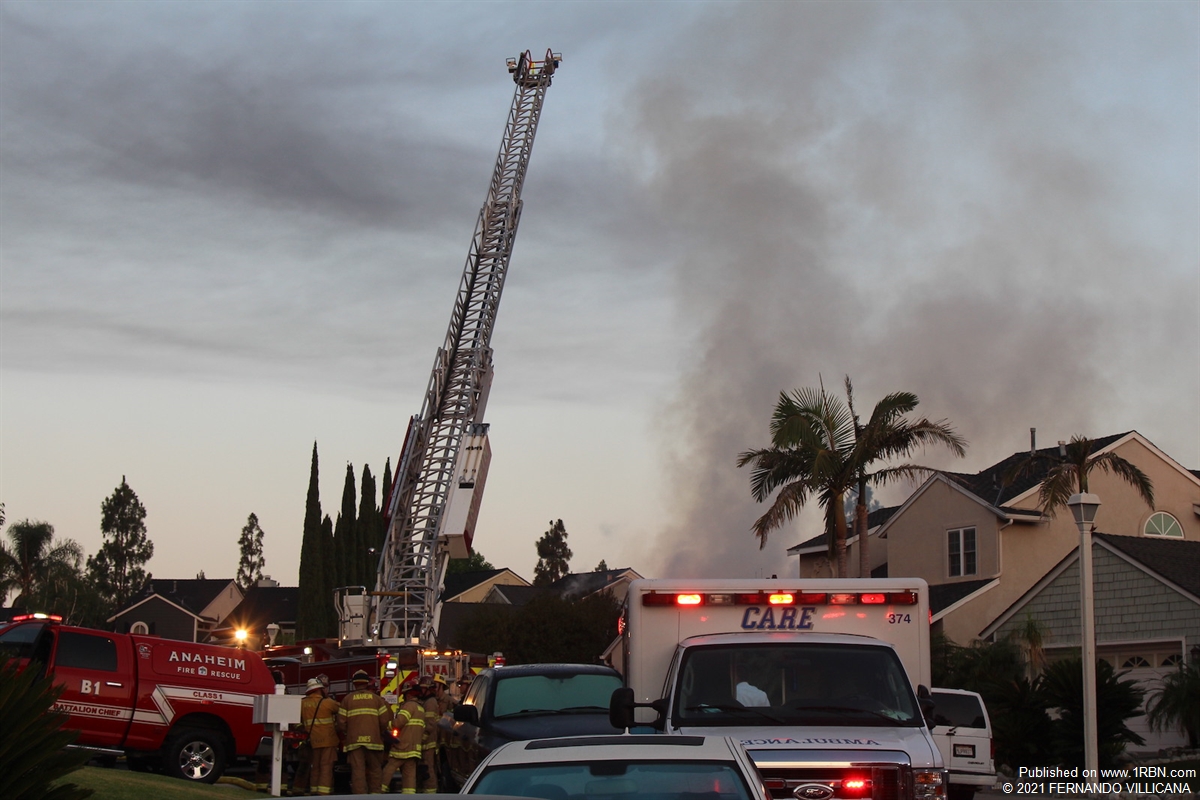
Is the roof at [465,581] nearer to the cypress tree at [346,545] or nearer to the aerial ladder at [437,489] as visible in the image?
the cypress tree at [346,545]

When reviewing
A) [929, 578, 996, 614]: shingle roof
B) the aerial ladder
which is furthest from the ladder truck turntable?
[929, 578, 996, 614]: shingle roof

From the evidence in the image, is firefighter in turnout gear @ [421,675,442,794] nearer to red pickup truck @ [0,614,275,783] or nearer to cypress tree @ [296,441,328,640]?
red pickup truck @ [0,614,275,783]

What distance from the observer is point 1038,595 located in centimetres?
2919

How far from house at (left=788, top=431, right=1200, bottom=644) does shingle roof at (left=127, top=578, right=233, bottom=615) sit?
67.0 meters

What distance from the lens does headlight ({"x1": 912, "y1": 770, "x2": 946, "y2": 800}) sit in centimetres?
872

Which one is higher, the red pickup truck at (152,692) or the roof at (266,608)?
the roof at (266,608)

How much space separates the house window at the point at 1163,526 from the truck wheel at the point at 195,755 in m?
25.3

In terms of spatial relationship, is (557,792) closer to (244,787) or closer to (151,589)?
(244,787)

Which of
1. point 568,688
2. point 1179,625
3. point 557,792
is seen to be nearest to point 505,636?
point 1179,625

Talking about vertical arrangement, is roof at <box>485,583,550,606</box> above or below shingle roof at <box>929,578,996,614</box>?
above

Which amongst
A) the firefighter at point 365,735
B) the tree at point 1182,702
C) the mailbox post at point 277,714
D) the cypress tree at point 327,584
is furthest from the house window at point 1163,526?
the cypress tree at point 327,584

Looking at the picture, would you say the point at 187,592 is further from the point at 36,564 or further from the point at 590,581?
the point at 590,581

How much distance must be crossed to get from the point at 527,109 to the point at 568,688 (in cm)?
3935

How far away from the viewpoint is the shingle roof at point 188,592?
94.1 m
